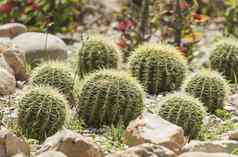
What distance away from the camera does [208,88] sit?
7449mm

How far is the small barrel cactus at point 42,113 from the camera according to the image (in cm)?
645

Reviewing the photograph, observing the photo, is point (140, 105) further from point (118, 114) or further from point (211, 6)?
point (211, 6)

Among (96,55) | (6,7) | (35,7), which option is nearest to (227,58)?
(96,55)

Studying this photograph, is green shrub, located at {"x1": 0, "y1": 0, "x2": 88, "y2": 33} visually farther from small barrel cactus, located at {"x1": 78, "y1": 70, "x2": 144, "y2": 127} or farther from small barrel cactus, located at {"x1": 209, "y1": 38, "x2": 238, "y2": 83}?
small barrel cactus, located at {"x1": 78, "y1": 70, "x2": 144, "y2": 127}

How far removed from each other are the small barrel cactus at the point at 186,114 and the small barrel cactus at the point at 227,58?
1.97 m

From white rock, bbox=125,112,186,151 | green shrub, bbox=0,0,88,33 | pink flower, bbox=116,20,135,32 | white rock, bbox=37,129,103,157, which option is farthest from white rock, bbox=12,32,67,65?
white rock, bbox=37,129,103,157

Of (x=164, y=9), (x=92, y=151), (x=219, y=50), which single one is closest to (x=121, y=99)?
(x=92, y=151)

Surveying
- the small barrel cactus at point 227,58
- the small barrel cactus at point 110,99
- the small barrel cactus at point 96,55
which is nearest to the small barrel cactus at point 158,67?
the small barrel cactus at point 96,55

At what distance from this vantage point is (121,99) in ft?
22.3

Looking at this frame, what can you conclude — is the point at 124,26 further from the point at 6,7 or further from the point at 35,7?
the point at 6,7

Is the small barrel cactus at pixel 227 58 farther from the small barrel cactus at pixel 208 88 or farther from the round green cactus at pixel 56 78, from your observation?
the round green cactus at pixel 56 78

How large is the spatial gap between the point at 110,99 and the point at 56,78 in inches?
30.4

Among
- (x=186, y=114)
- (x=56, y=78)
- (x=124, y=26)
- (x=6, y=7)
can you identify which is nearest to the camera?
(x=186, y=114)

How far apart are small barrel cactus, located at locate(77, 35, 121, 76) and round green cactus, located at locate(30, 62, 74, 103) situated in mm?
844
